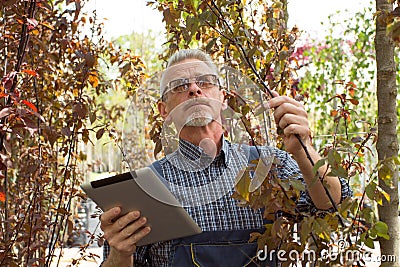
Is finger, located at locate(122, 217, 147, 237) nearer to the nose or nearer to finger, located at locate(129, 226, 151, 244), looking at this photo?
finger, located at locate(129, 226, 151, 244)

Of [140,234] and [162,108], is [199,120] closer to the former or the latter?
[162,108]

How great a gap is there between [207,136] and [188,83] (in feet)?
0.39

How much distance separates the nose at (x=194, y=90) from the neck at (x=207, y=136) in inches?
2.8

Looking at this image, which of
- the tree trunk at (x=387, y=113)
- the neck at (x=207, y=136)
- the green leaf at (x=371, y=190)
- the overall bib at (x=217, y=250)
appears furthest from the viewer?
the tree trunk at (x=387, y=113)

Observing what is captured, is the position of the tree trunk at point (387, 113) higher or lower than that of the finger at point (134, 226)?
higher

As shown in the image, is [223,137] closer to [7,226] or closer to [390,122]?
[390,122]

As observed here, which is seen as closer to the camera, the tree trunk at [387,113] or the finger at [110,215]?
the finger at [110,215]

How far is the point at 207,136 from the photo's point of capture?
131 cm

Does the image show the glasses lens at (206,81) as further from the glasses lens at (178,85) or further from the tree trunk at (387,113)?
the tree trunk at (387,113)

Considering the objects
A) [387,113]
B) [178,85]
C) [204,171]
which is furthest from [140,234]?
[387,113]

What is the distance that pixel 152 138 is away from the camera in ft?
4.20

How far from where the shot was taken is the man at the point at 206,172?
4.19 feet

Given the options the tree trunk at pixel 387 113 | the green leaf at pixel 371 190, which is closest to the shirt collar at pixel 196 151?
the green leaf at pixel 371 190

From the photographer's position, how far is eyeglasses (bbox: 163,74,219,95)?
4.15 feet
